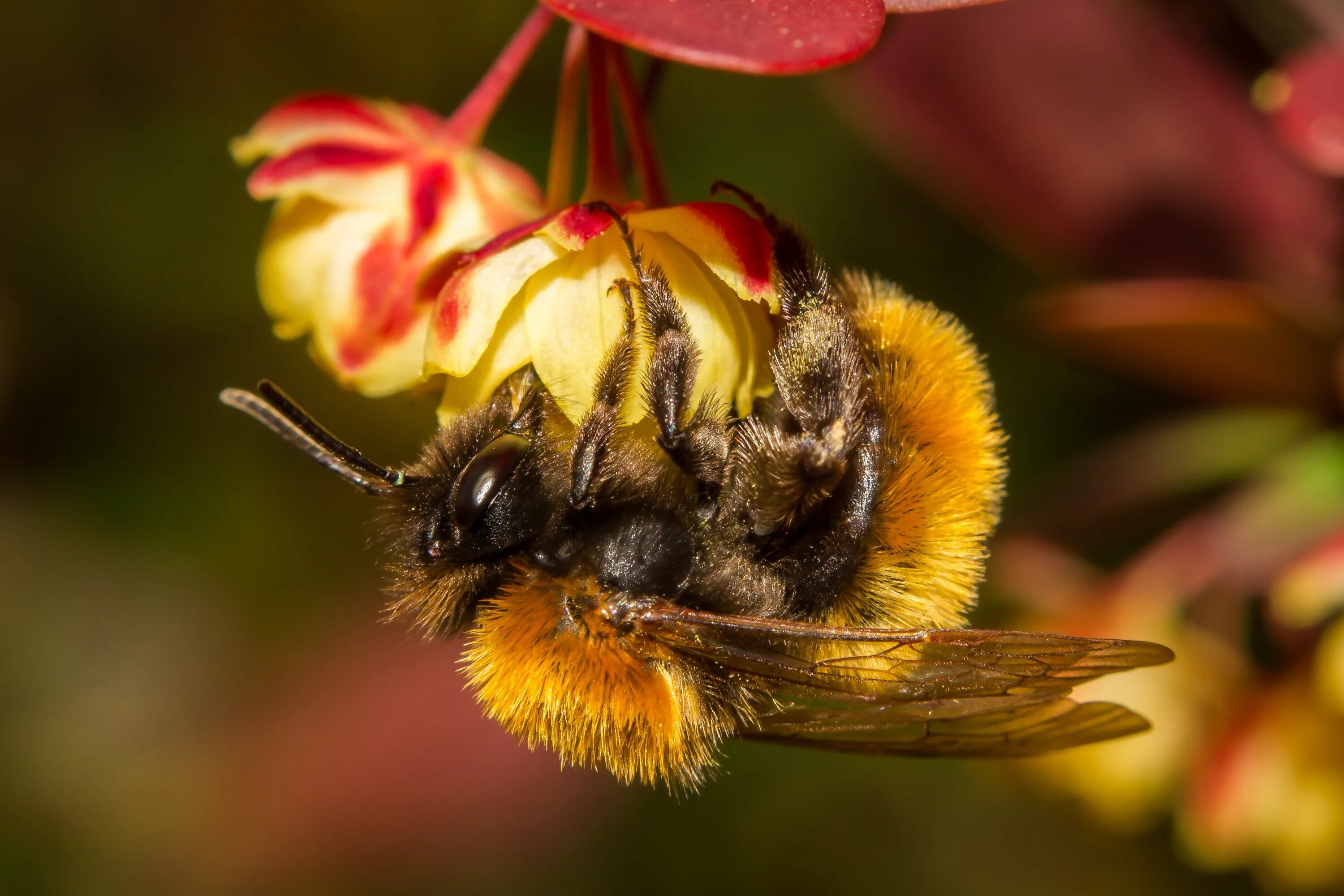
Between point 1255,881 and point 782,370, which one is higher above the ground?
point 1255,881

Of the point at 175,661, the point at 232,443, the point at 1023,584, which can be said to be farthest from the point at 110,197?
the point at 1023,584

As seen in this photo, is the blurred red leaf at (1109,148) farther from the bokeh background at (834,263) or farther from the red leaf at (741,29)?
the red leaf at (741,29)

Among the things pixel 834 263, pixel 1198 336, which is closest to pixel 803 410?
pixel 1198 336

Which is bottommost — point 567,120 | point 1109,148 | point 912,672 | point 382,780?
point 382,780

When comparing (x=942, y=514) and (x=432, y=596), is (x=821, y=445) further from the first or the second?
(x=432, y=596)

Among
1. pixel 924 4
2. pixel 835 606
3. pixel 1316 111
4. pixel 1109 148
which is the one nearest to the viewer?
pixel 924 4

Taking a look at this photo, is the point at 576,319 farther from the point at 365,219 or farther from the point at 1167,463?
the point at 1167,463

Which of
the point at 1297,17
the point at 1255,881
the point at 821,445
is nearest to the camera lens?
the point at 821,445

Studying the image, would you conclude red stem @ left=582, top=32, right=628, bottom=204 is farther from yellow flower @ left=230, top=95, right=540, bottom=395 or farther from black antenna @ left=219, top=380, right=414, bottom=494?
black antenna @ left=219, top=380, right=414, bottom=494
